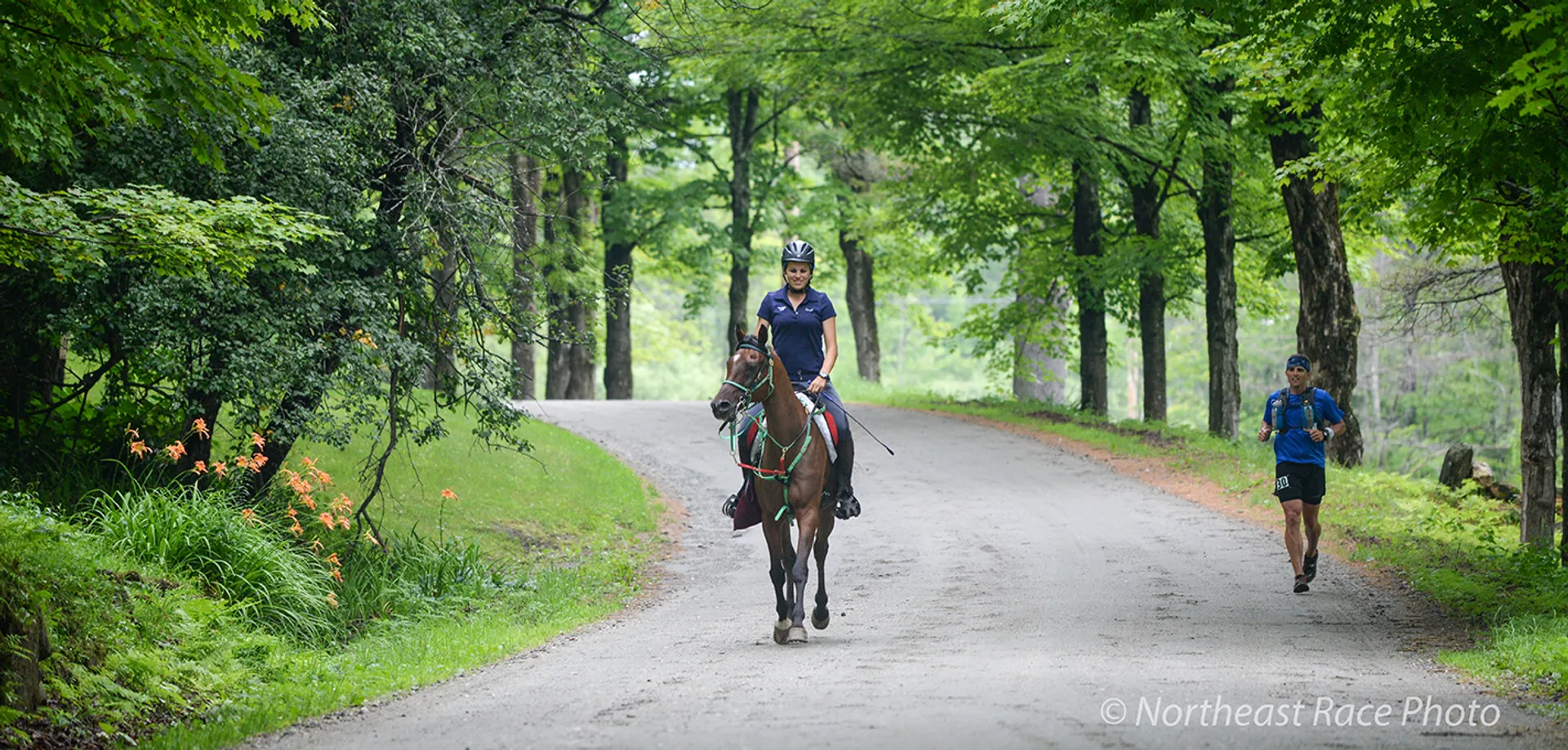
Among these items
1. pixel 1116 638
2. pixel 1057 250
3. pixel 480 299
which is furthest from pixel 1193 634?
pixel 1057 250

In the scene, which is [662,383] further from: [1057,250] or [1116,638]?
[1116,638]

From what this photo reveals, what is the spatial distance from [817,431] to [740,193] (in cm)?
2762

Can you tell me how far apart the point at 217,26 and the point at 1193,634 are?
8.76 metres

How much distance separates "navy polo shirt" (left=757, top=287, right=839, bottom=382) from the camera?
10.0m

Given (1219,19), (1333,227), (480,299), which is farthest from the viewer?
(1333,227)

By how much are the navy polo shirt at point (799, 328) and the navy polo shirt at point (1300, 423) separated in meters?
4.73

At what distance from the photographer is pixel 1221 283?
24125mm

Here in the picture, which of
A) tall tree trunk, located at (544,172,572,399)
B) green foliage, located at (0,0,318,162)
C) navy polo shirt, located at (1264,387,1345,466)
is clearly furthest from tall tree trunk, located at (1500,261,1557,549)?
green foliage, located at (0,0,318,162)

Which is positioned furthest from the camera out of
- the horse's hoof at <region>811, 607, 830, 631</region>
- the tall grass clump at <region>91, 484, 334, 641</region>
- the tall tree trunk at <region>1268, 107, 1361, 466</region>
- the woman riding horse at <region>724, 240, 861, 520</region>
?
the tall tree trunk at <region>1268, 107, 1361, 466</region>

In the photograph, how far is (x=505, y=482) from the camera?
1844 cm

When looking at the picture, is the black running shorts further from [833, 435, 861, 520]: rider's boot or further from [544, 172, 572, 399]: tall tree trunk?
[544, 172, 572, 399]: tall tree trunk

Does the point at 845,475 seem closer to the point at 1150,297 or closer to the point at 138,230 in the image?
the point at 138,230

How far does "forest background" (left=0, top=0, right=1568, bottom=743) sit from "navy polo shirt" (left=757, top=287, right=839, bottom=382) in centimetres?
372

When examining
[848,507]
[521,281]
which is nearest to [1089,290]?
[521,281]
